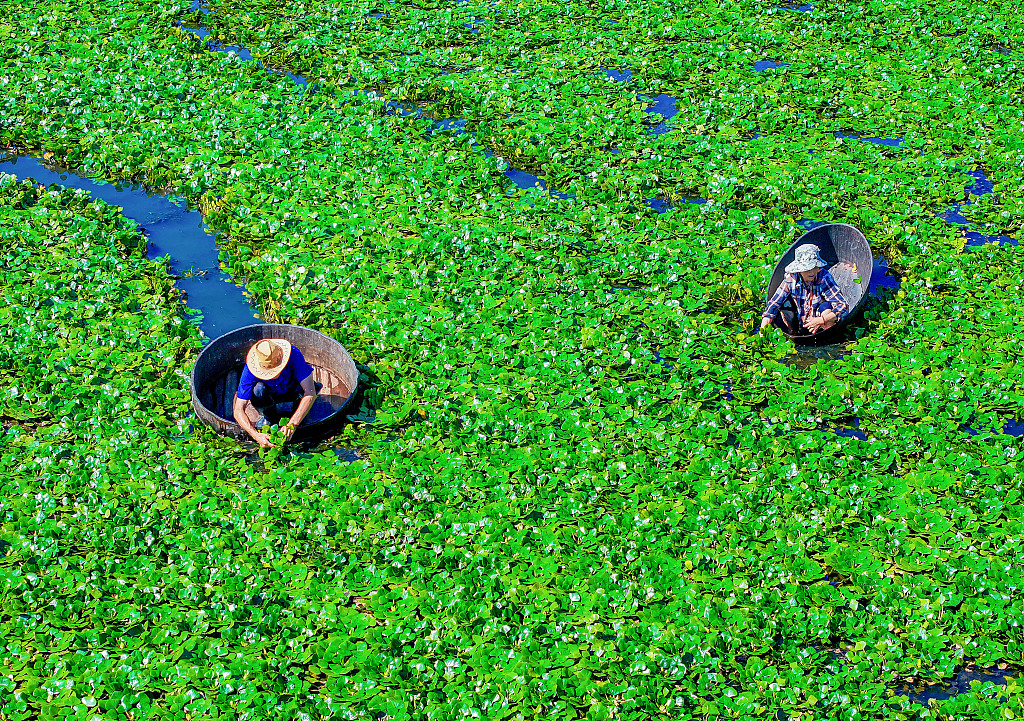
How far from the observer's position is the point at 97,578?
6656 mm

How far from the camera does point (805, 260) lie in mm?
8812

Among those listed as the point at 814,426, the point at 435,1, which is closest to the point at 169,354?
the point at 814,426

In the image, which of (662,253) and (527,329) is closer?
(527,329)

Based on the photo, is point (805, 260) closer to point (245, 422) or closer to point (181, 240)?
point (245, 422)

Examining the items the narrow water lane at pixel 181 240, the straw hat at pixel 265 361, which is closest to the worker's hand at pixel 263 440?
the straw hat at pixel 265 361

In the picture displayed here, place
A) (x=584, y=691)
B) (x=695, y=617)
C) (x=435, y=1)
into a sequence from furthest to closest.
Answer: (x=435, y=1), (x=695, y=617), (x=584, y=691)

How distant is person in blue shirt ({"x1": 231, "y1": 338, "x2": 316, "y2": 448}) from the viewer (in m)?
7.59

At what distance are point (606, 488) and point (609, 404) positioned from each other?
1.01 meters

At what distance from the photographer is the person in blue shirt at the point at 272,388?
7.59 m

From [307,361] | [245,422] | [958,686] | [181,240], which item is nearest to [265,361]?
[245,422]

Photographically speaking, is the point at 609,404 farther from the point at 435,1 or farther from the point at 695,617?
the point at 435,1

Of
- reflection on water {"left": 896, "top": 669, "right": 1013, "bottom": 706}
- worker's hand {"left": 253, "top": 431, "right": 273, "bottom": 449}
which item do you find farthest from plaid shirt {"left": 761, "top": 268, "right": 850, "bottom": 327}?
worker's hand {"left": 253, "top": 431, "right": 273, "bottom": 449}

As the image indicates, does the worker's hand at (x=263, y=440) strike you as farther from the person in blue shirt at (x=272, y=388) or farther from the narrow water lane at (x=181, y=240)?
the narrow water lane at (x=181, y=240)

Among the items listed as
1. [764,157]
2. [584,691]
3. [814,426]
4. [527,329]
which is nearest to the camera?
[584,691]
